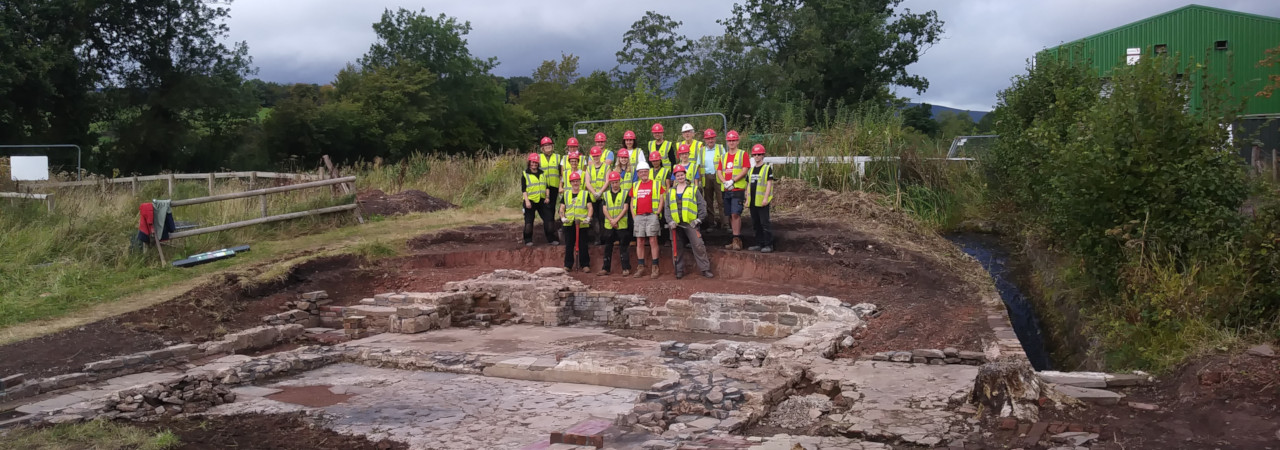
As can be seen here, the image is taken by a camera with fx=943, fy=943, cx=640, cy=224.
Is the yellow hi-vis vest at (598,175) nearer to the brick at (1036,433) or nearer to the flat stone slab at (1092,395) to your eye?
the flat stone slab at (1092,395)

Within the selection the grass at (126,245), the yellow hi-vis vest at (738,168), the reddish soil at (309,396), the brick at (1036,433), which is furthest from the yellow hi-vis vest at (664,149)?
the brick at (1036,433)

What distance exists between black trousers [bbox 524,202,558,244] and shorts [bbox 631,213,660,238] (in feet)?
7.45

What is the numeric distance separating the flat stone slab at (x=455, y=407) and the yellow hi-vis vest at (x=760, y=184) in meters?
5.69

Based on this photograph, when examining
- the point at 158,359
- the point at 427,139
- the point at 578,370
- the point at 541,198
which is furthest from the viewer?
the point at 427,139

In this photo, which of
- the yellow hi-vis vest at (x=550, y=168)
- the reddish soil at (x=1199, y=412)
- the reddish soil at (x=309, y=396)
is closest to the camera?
the reddish soil at (x=1199, y=412)

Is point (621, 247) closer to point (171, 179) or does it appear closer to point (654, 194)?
point (654, 194)

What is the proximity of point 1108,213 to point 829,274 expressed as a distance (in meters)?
4.49

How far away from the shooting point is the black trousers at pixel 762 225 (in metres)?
14.3

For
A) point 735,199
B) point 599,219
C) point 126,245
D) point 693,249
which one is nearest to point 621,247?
point 693,249

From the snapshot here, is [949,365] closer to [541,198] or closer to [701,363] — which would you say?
[701,363]

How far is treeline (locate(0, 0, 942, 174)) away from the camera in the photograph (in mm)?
28391

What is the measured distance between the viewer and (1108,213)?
9633 millimetres

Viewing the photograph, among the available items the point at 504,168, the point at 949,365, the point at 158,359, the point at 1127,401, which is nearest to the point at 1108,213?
the point at 949,365

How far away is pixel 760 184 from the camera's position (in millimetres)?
13883
